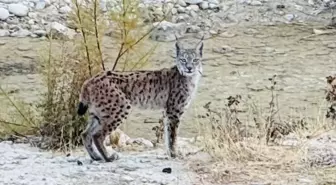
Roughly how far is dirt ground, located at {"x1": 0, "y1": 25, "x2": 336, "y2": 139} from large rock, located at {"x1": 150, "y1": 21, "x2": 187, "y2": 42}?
0.26 m

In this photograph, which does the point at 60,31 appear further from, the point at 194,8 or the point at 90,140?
the point at 90,140

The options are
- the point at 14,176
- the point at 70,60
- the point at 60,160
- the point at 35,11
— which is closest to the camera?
the point at 14,176

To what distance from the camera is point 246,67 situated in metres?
12.1

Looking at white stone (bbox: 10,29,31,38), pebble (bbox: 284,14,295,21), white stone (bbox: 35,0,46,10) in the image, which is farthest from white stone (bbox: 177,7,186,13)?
white stone (bbox: 10,29,31,38)

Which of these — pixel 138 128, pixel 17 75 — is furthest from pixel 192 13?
pixel 138 128

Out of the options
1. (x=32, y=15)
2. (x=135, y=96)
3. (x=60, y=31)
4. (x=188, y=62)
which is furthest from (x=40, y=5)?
(x=135, y=96)

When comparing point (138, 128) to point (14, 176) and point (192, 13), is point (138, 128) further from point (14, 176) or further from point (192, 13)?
point (192, 13)

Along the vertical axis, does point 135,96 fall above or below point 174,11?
below

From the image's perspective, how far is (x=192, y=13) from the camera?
1479cm

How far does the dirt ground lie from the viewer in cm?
1029

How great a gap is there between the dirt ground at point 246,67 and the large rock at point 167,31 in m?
0.26

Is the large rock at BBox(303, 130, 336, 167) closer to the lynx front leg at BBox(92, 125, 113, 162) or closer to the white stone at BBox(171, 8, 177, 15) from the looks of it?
the lynx front leg at BBox(92, 125, 113, 162)

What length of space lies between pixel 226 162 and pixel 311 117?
2.65 metres

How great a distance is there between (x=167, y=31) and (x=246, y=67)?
1.81 m
